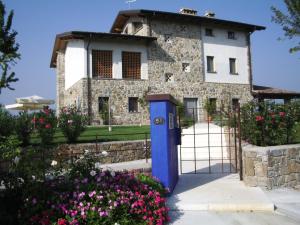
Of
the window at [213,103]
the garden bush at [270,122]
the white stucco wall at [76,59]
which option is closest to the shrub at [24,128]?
the garden bush at [270,122]

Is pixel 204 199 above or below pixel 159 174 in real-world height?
below

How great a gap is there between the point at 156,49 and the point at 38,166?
19.3 metres

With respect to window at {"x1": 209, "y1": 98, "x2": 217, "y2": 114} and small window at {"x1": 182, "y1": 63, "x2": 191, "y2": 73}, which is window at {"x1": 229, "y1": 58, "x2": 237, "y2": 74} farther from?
small window at {"x1": 182, "y1": 63, "x2": 191, "y2": 73}

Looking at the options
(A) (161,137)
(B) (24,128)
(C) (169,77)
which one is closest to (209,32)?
(C) (169,77)

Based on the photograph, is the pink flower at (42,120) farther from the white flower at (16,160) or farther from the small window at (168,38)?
the small window at (168,38)

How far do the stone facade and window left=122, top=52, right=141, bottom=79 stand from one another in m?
0.50

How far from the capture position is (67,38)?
70.9 ft

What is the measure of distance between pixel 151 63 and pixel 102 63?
363cm

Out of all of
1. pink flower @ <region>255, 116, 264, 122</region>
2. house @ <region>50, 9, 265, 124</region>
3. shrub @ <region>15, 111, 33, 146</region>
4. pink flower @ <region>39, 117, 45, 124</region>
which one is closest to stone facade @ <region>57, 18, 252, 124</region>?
house @ <region>50, 9, 265, 124</region>

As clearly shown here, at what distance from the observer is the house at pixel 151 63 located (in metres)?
21.2

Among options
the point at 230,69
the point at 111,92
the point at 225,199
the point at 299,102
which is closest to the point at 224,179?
the point at 225,199

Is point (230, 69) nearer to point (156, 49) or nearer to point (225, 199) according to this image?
point (156, 49)

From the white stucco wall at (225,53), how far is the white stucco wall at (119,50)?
212 inches

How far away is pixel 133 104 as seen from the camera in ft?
73.8
